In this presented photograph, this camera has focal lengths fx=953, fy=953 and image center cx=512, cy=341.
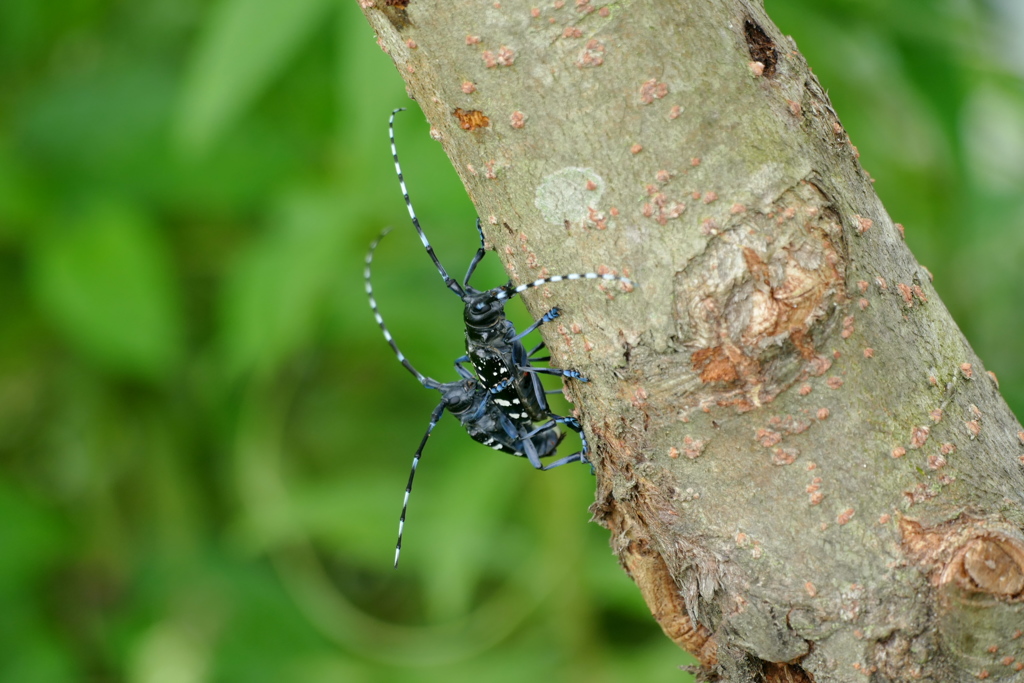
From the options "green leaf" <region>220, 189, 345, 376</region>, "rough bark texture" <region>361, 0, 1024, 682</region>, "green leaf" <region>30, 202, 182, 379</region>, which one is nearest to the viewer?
"rough bark texture" <region>361, 0, 1024, 682</region>

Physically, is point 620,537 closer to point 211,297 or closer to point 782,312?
point 782,312

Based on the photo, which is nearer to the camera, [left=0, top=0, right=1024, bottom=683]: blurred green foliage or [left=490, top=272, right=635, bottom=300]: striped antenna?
[left=490, top=272, right=635, bottom=300]: striped antenna

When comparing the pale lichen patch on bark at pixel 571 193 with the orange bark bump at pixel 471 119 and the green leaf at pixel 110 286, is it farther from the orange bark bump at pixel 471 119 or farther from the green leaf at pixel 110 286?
the green leaf at pixel 110 286

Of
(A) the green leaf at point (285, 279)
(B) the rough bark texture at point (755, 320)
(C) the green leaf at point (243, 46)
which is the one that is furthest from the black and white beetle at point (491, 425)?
(B) the rough bark texture at point (755, 320)

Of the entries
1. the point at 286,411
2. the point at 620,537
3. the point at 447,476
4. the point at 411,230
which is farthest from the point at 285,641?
the point at 620,537

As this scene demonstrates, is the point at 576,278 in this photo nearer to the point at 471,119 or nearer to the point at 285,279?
the point at 471,119

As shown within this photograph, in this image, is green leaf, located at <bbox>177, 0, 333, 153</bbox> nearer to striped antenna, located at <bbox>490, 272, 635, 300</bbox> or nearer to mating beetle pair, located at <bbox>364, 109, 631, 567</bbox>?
mating beetle pair, located at <bbox>364, 109, 631, 567</bbox>

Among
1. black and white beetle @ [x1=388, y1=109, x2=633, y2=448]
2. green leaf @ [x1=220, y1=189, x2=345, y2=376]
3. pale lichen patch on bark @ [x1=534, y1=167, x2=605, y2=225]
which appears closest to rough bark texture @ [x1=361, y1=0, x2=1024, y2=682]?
pale lichen patch on bark @ [x1=534, y1=167, x2=605, y2=225]
